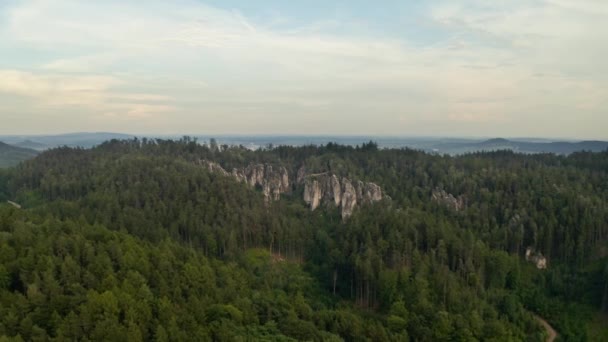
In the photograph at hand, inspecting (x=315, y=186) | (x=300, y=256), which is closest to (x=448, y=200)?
(x=315, y=186)

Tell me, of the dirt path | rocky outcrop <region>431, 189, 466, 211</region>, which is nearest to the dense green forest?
the dirt path

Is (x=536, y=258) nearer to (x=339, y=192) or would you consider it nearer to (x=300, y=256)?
(x=300, y=256)

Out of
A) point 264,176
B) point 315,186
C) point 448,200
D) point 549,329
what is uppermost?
point 264,176

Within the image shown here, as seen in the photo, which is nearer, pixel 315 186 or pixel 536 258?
pixel 536 258

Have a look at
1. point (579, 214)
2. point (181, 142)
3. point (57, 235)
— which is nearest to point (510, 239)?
point (579, 214)

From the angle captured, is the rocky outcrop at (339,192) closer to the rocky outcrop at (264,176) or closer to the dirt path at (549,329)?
the rocky outcrop at (264,176)

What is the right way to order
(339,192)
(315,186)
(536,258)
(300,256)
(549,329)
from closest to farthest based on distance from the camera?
(549,329) < (536,258) < (300,256) < (339,192) < (315,186)
